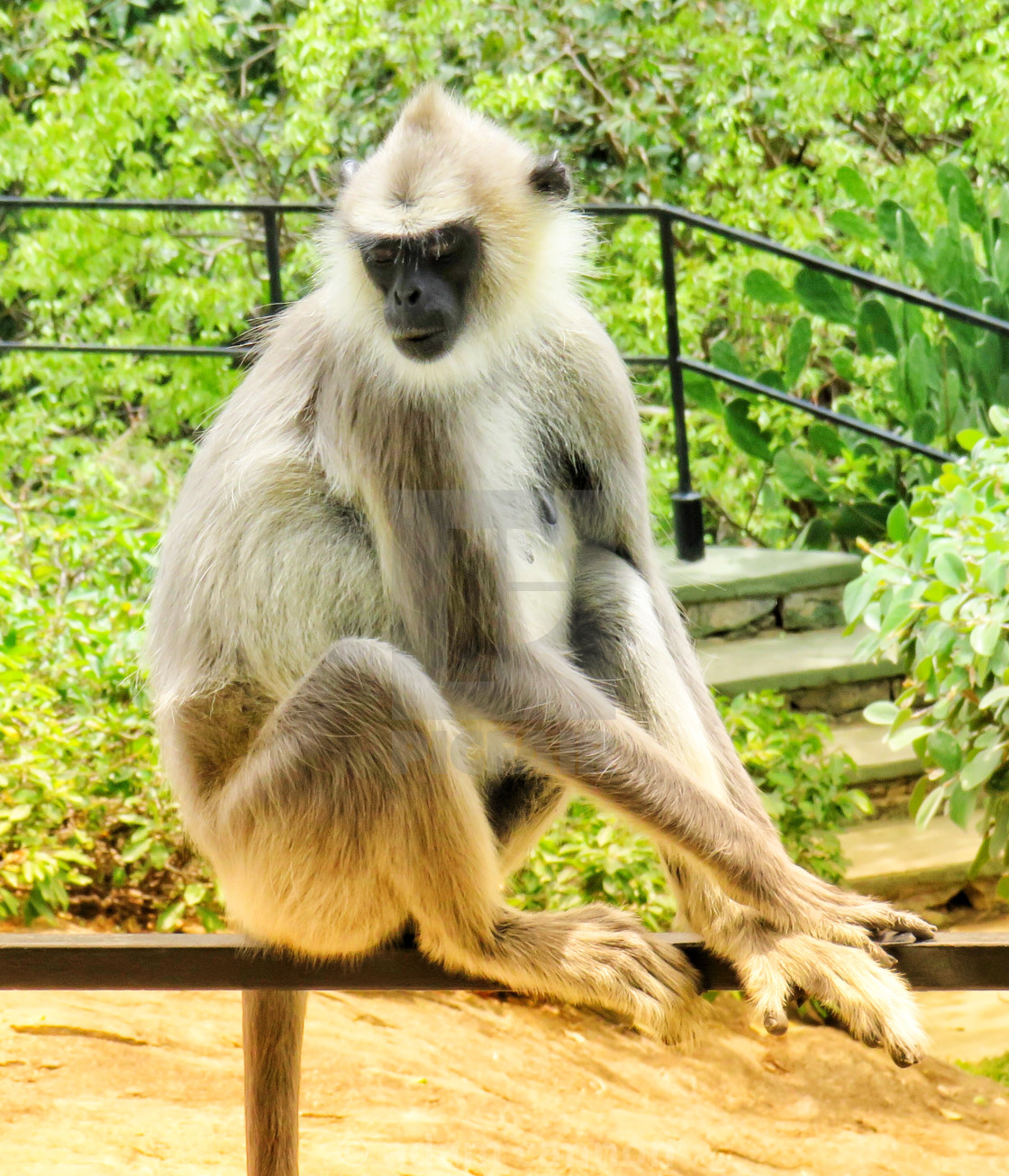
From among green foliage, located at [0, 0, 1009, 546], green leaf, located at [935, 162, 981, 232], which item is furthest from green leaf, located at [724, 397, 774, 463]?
green leaf, located at [935, 162, 981, 232]

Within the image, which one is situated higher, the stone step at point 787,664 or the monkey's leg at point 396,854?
the monkey's leg at point 396,854

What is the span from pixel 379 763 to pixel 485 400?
2.52ft

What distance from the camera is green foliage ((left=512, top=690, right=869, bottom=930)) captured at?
190 inches

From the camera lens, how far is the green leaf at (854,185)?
22.4ft

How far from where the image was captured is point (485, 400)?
279 centimetres

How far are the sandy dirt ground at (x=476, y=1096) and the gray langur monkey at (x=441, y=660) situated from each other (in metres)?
1.21

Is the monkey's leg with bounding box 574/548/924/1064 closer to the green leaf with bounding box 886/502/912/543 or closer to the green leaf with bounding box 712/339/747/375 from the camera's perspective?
the green leaf with bounding box 886/502/912/543

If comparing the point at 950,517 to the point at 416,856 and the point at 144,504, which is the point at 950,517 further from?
the point at 144,504

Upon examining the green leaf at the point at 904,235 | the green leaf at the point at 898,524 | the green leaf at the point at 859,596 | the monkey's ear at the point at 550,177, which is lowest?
the green leaf at the point at 859,596

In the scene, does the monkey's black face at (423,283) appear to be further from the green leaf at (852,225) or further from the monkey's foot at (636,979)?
the green leaf at (852,225)

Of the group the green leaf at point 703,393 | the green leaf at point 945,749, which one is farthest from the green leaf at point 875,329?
the green leaf at point 945,749

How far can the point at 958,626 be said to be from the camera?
13.9 feet

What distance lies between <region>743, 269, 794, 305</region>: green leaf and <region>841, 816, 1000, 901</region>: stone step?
2.48 m

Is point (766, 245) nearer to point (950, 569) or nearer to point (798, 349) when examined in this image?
point (798, 349)
